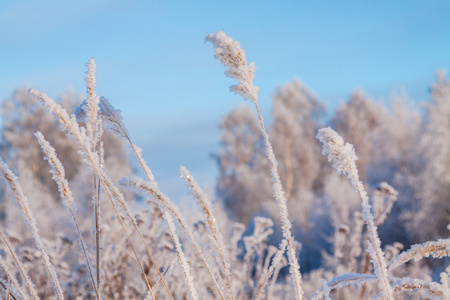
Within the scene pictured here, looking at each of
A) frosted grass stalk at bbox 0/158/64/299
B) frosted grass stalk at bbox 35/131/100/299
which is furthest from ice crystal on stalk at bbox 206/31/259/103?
frosted grass stalk at bbox 0/158/64/299

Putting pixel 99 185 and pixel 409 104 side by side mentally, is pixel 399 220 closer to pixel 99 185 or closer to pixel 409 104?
pixel 409 104

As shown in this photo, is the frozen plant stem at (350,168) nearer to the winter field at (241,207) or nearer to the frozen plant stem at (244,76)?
the winter field at (241,207)

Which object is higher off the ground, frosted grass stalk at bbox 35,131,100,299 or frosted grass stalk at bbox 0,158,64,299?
frosted grass stalk at bbox 35,131,100,299

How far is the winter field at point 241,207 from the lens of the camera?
1.11 metres

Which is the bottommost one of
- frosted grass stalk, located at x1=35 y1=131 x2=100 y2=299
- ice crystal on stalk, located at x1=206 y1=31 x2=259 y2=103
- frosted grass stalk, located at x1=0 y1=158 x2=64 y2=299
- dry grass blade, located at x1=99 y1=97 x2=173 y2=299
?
frosted grass stalk, located at x1=0 y1=158 x2=64 y2=299

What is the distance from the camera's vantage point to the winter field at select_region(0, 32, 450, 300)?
111cm

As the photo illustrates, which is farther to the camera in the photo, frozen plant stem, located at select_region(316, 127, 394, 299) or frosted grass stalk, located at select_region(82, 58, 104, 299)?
frosted grass stalk, located at select_region(82, 58, 104, 299)

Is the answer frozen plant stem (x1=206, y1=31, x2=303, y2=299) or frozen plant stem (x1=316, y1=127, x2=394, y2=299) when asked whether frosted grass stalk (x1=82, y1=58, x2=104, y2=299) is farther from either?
frozen plant stem (x1=316, y1=127, x2=394, y2=299)

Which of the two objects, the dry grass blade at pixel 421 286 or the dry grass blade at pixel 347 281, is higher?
the dry grass blade at pixel 421 286

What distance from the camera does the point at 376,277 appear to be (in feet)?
3.51

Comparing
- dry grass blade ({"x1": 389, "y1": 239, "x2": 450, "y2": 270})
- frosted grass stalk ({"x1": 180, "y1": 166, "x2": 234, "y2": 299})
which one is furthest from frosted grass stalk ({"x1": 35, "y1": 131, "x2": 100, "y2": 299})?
dry grass blade ({"x1": 389, "y1": 239, "x2": 450, "y2": 270})

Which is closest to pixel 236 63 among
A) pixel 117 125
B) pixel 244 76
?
pixel 244 76

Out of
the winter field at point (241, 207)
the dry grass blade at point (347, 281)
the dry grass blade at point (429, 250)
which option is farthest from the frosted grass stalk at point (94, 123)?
the dry grass blade at point (429, 250)

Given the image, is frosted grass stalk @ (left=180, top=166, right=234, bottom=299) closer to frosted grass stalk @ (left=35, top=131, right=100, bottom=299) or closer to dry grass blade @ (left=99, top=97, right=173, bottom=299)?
dry grass blade @ (left=99, top=97, right=173, bottom=299)
